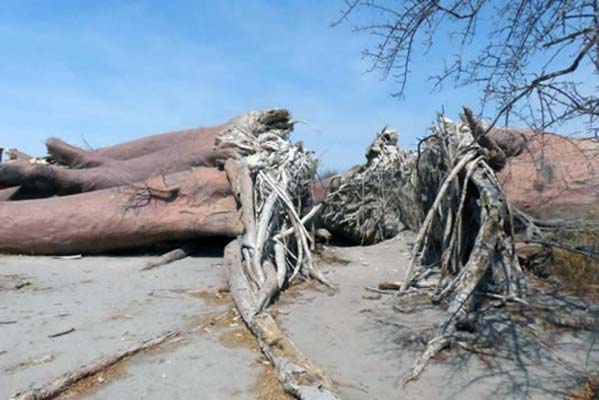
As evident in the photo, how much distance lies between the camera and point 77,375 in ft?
9.13

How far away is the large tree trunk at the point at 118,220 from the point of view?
6.57 meters

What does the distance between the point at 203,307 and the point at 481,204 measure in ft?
8.41

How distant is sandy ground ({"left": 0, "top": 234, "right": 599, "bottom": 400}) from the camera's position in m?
2.86

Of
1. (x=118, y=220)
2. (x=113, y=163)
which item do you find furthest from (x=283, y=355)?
(x=113, y=163)

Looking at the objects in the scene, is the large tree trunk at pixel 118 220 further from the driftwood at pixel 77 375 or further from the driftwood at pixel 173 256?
the driftwood at pixel 77 375

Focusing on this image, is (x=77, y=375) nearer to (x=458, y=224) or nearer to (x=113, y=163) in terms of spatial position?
(x=458, y=224)

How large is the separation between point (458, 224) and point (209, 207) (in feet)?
Answer: 10.2

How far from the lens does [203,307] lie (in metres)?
4.38

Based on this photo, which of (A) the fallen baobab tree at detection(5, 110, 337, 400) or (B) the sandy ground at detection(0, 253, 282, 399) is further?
(A) the fallen baobab tree at detection(5, 110, 337, 400)

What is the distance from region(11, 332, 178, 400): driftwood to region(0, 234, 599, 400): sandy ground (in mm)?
55

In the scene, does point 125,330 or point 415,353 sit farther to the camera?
point 125,330

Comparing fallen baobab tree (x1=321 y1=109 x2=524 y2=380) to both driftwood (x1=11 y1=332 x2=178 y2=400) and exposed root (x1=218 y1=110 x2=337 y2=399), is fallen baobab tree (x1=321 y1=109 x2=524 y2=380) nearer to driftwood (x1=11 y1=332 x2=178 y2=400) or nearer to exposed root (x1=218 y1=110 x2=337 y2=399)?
exposed root (x1=218 y1=110 x2=337 y2=399)

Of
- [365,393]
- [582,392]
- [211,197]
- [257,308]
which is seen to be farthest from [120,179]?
[582,392]

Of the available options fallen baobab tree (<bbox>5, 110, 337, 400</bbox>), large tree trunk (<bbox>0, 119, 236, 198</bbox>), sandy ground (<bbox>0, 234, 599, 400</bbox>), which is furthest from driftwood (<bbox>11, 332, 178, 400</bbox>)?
large tree trunk (<bbox>0, 119, 236, 198</bbox>)
